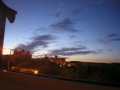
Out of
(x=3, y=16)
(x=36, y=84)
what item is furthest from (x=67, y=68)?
(x=36, y=84)

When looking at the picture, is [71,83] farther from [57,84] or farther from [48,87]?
[48,87]

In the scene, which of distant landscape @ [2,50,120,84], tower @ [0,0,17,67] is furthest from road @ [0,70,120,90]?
tower @ [0,0,17,67]

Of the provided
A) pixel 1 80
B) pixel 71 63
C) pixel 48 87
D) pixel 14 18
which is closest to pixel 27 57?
pixel 71 63

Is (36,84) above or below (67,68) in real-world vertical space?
→ below

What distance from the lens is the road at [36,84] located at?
5371 mm

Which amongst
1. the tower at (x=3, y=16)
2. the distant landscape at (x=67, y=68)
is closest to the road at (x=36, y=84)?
the distant landscape at (x=67, y=68)

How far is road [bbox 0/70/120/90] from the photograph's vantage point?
537 centimetres

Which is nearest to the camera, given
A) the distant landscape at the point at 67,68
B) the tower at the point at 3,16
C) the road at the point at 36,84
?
the road at the point at 36,84

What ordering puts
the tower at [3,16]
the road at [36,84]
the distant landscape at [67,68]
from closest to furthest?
the road at [36,84] → the distant landscape at [67,68] → the tower at [3,16]

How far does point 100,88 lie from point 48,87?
182 cm

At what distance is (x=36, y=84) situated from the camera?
22.2ft

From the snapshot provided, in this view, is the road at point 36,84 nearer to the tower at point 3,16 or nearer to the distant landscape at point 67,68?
the distant landscape at point 67,68

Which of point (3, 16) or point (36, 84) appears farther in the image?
point (3, 16)

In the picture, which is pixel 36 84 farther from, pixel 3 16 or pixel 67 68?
pixel 67 68
